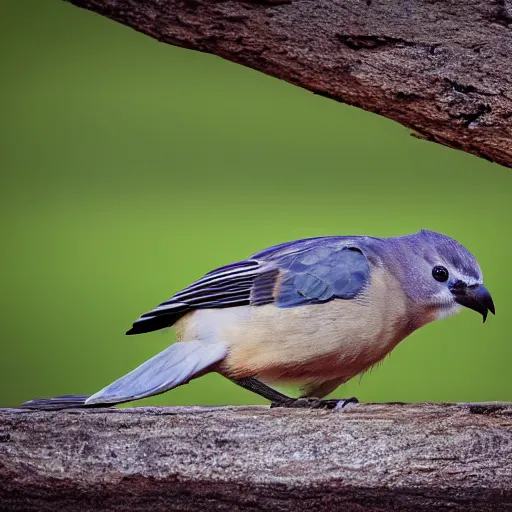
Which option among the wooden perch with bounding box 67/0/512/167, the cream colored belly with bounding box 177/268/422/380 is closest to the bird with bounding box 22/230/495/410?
the cream colored belly with bounding box 177/268/422/380

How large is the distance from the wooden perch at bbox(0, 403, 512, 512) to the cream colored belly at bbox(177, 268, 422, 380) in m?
0.07

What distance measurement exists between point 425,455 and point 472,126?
42cm

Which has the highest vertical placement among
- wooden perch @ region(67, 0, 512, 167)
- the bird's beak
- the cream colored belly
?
wooden perch @ region(67, 0, 512, 167)

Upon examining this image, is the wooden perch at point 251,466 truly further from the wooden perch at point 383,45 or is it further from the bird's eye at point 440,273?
the wooden perch at point 383,45

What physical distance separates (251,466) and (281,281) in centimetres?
24

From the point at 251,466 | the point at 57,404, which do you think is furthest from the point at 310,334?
the point at 57,404

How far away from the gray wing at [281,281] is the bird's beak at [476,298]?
13 cm

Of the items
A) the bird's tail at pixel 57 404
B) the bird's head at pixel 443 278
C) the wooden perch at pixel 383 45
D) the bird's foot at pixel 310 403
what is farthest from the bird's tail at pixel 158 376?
the wooden perch at pixel 383 45

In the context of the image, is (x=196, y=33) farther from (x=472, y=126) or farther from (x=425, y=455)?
(x=425, y=455)

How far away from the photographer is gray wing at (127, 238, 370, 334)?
1.18m

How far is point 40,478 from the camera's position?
3.77 ft

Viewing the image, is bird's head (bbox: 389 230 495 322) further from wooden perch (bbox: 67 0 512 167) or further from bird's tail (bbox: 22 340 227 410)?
bird's tail (bbox: 22 340 227 410)

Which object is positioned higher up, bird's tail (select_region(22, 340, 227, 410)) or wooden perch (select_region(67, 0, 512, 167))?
wooden perch (select_region(67, 0, 512, 167))

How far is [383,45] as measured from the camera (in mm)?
1153
